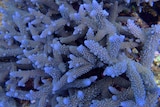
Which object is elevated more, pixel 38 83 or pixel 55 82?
pixel 55 82

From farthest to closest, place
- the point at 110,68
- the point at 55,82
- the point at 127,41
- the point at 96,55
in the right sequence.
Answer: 1. the point at 127,41
2. the point at 55,82
3. the point at 96,55
4. the point at 110,68

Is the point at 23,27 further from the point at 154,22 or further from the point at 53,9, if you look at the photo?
the point at 154,22

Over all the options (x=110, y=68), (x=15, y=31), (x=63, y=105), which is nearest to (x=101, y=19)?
(x=110, y=68)

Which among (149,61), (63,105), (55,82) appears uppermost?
(149,61)

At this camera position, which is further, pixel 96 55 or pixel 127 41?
pixel 127 41

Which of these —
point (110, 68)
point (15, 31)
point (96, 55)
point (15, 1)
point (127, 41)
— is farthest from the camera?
point (15, 1)

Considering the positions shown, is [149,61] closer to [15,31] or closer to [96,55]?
[96,55]

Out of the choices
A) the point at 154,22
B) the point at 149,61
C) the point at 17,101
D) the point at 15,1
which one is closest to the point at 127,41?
the point at 149,61
